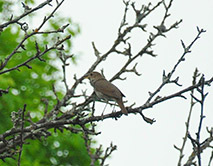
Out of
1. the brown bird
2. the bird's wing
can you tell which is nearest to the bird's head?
the brown bird

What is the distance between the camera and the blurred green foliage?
16391 millimetres

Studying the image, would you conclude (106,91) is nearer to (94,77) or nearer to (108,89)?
(108,89)

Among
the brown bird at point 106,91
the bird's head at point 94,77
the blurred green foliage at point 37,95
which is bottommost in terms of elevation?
the brown bird at point 106,91

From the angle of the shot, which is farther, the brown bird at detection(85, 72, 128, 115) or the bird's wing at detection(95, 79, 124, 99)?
the bird's wing at detection(95, 79, 124, 99)

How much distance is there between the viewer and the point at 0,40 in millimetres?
18641

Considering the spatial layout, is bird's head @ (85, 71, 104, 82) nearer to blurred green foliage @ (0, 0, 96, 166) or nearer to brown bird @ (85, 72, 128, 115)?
brown bird @ (85, 72, 128, 115)

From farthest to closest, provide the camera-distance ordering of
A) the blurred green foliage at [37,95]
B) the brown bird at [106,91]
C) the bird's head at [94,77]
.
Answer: the blurred green foliage at [37,95] → the bird's head at [94,77] → the brown bird at [106,91]

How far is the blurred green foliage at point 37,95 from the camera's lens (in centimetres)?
1639

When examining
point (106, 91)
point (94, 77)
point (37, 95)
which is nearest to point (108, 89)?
point (106, 91)

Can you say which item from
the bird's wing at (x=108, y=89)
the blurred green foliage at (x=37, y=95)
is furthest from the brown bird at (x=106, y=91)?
the blurred green foliage at (x=37, y=95)

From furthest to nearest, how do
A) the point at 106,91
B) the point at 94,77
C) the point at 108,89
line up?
the point at 94,77 → the point at 108,89 → the point at 106,91

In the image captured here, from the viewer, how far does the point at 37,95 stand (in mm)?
18969

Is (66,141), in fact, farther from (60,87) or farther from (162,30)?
(162,30)

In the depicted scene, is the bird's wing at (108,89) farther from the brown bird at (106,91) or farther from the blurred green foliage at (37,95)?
the blurred green foliage at (37,95)
